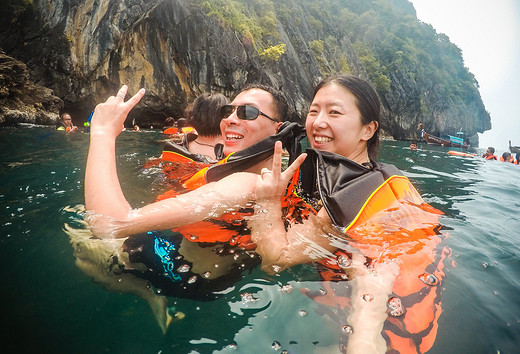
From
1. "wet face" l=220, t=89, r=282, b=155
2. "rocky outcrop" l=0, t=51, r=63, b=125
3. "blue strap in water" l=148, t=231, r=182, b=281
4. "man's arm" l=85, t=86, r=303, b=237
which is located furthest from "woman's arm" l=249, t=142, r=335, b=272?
"rocky outcrop" l=0, t=51, r=63, b=125

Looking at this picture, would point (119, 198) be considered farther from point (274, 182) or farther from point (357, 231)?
point (357, 231)

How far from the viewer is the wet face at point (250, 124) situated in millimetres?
2312

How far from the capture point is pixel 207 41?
15.4 m

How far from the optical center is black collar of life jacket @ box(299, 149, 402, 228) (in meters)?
1.48

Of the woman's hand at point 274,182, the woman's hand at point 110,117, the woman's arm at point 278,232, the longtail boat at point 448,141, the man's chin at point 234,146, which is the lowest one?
the woman's arm at point 278,232

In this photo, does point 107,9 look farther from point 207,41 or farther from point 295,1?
point 295,1

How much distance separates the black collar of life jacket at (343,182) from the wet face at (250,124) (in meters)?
0.58

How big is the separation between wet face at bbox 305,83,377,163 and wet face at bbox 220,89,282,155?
453mm

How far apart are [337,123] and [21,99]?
16.2 m

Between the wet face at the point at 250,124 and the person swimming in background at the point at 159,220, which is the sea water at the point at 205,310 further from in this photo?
the wet face at the point at 250,124

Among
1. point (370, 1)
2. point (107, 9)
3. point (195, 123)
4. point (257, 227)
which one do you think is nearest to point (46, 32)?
point (107, 9)

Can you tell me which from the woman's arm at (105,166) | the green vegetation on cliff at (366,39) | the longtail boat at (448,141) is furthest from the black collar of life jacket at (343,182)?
the longtail boat at (448,141)

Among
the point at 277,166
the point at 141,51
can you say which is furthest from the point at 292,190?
the point at 141,51

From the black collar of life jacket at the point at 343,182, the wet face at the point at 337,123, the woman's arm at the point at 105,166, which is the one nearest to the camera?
the woman's arm at the point at 105,166
